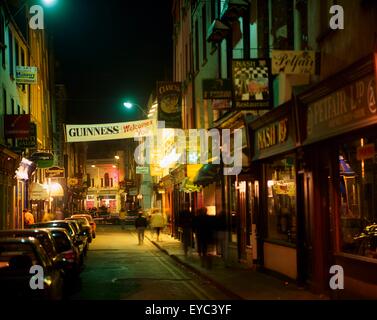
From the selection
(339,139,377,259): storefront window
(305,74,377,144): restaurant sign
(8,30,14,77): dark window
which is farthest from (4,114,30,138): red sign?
(339,139,377,259): storefront window

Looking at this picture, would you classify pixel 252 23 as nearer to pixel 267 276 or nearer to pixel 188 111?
pixel 267 276

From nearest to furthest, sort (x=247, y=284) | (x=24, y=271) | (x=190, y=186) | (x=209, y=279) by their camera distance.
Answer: (x=24, y=271)
(x=247, y=284)
(x=209, y=279)
(x=190, y=186)

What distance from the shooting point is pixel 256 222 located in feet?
61.7

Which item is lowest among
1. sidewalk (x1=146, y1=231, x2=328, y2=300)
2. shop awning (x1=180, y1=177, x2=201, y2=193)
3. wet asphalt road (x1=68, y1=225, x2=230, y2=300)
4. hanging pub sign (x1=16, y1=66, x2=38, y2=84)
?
wet asphalt road (x1=68, y1=225, x2=230, y2=300)

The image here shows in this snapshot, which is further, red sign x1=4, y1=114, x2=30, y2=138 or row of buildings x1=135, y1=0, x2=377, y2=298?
red sign x1=4, y1=114, x2=30, y2=138

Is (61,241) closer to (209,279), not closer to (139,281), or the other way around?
(139,281)

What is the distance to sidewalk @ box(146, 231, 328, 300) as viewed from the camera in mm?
13461

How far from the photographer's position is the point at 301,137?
47.8ft

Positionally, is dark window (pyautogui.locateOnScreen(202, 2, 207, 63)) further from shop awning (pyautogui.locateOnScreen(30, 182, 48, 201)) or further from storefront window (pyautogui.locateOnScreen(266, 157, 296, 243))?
shop awning (pyautogui.locateOnScreen(30, 182, 48, 201))

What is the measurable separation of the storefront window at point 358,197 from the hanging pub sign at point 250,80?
3954mm

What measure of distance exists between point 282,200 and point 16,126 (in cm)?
1373

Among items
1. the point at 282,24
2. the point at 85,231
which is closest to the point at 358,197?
the point at 282,24

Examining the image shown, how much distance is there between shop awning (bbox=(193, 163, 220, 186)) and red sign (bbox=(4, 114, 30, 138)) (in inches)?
290

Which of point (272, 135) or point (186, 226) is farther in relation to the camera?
point (186, 226)
